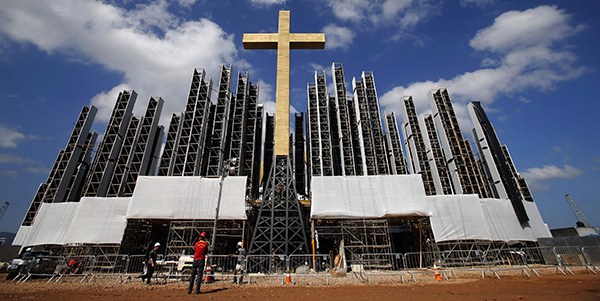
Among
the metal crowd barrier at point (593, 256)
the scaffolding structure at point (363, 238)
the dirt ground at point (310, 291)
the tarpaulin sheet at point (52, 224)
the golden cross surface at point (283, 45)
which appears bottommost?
the dirt ground at point (310, 291)

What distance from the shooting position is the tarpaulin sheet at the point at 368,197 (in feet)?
57.0

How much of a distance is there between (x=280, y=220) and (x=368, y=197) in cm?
626

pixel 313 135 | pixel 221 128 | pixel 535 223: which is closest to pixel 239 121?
pixel 221 128

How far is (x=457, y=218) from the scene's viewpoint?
18.2m

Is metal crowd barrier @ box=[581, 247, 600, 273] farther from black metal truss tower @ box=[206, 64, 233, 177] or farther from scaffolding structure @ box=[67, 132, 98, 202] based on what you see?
scaffolding structure @ box=[67, 132, 98, 202]

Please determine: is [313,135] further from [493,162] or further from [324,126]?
[493,162]

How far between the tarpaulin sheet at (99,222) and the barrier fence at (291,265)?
5.73ft

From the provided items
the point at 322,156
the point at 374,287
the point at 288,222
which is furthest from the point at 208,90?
the point at 374,287

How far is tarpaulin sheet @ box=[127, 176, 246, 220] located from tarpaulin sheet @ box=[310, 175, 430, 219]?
18.2 feet

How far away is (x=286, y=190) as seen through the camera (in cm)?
1870

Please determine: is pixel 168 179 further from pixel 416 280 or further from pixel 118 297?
pixel 416 280

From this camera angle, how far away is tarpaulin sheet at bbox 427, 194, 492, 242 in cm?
1767

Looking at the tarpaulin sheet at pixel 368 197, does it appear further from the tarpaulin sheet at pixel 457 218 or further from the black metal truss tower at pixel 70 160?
the black metal truss tower at pixel 70 160

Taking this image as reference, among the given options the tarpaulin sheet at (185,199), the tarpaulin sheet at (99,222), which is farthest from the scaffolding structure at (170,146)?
the tarpaulin sheet at (185,199)
